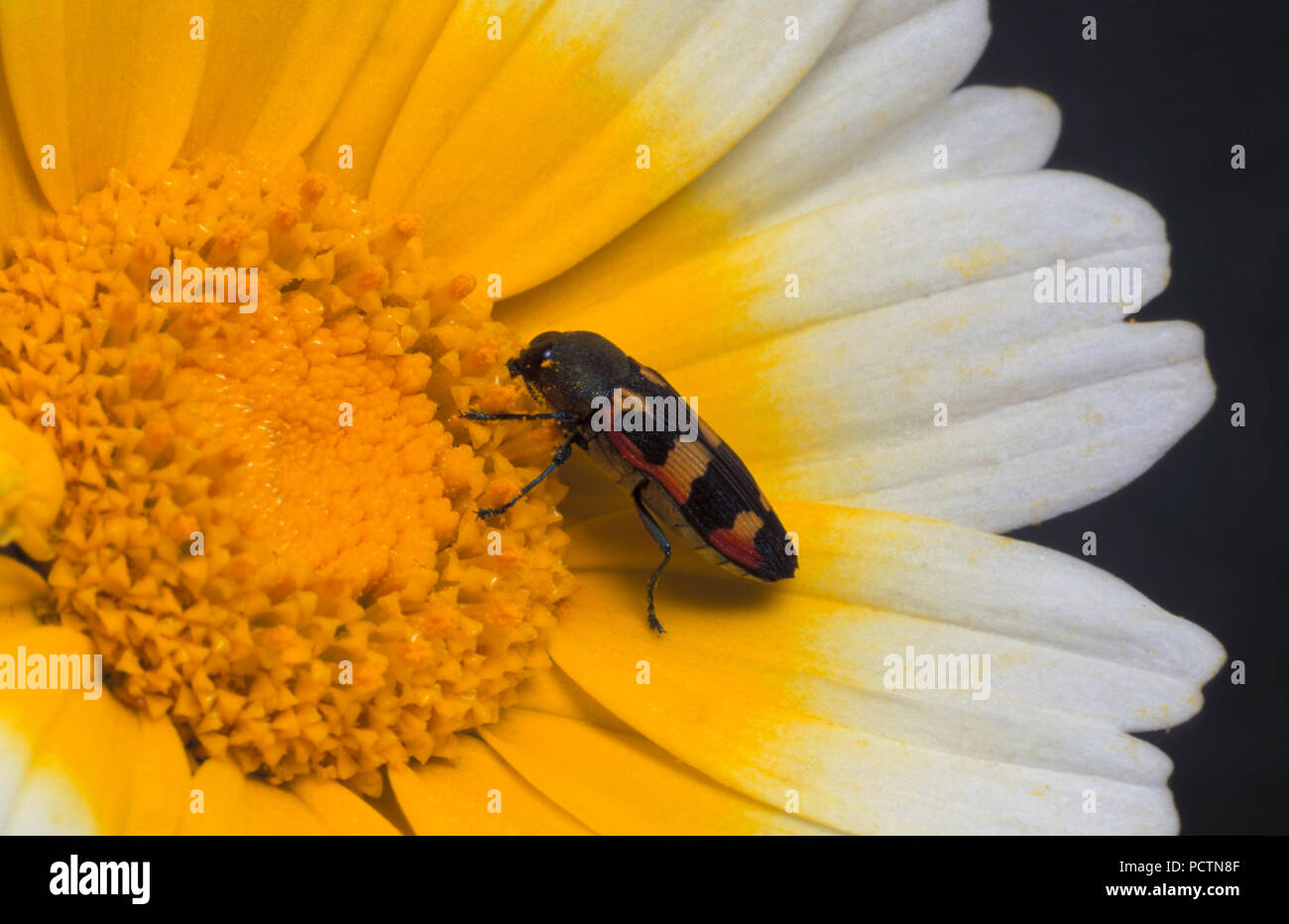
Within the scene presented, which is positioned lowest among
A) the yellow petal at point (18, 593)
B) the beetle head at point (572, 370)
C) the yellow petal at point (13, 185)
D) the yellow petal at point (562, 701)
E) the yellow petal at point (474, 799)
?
the yellow petal at point (474, 799)

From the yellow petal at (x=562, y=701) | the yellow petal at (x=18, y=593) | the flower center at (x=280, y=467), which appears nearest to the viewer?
the yellow petal at (x=18, y=593)

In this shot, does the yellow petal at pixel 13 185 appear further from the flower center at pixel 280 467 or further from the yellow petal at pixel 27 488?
the yellow petal at pixel 27 488

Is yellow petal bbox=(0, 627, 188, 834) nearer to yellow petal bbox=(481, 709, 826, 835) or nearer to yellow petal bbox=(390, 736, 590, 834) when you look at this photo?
yellow petal bbox=(390, 736, 590, 834)

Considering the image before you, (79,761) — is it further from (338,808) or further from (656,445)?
(656,445)

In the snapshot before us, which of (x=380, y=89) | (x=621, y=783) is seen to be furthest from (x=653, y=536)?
(x=380, y=89)

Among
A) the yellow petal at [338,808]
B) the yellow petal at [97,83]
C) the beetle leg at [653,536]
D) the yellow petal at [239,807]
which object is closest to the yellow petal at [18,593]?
the yellow petal at [239,807]
